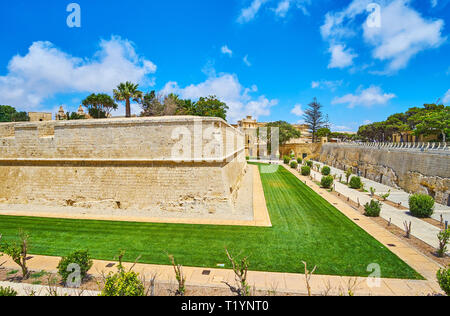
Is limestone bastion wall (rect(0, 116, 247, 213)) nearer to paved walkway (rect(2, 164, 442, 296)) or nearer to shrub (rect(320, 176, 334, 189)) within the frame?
paved walkway (rect(2, 164, 442, 296))

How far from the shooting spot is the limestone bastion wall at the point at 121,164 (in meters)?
11.5

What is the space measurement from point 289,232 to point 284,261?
2.61 metres

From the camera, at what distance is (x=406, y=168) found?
18.7 meters

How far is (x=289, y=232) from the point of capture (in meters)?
9.56

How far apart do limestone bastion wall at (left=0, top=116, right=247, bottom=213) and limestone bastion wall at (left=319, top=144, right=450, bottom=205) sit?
1424cm

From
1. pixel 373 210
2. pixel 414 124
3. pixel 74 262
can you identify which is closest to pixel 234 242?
pixel 74 262

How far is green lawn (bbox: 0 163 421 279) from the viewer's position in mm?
7051

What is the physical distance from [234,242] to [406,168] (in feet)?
60.6

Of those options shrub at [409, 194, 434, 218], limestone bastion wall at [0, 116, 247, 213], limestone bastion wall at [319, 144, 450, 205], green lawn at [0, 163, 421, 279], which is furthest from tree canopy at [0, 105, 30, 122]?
shrub at [409, 194, 434, 218]

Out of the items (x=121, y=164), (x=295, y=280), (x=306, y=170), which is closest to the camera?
(x=295, y=280)

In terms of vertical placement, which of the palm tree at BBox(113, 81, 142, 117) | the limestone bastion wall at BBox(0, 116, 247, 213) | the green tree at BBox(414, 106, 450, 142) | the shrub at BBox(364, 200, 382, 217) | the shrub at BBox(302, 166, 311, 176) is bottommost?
the shrub at BBox(364, 200, 382, 217)

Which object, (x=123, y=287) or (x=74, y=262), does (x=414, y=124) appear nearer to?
(x=123, y=287)

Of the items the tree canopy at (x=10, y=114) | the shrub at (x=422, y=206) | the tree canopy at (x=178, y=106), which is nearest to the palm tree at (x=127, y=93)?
the tree canopy at (x=178, y=106)

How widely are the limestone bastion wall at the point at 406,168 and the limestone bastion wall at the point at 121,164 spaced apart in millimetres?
14242
